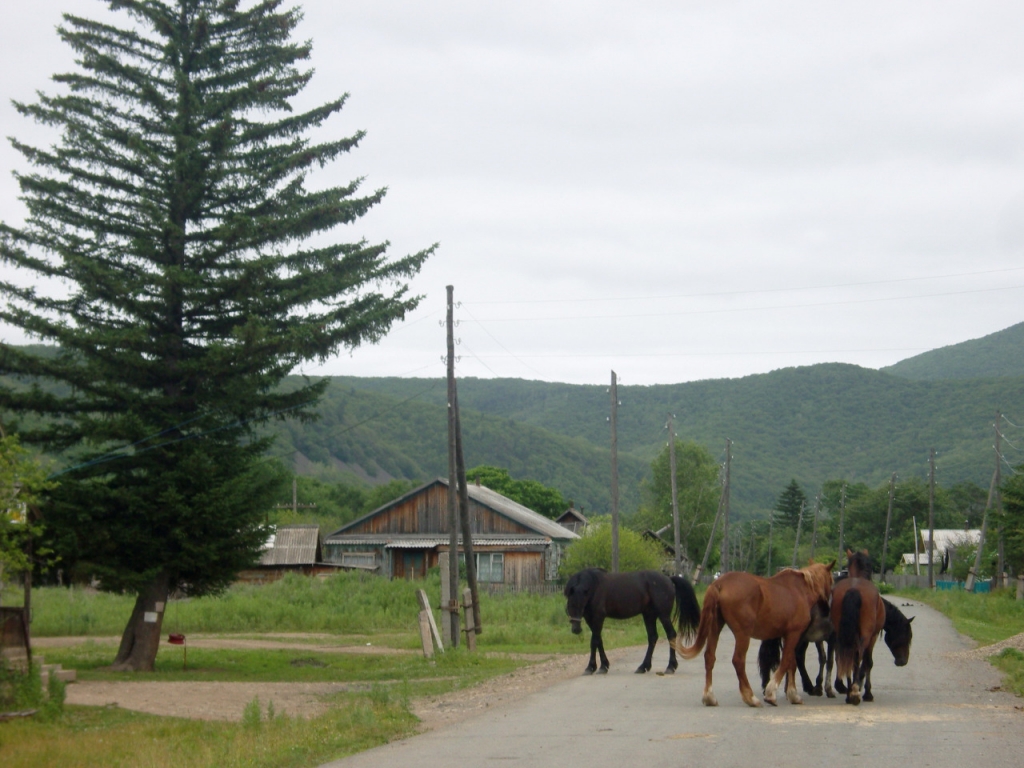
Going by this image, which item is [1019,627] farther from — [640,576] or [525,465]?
[525,465]

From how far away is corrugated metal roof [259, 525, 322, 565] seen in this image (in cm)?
6031

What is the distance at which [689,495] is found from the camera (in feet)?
332

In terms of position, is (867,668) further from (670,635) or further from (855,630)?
(670,635)

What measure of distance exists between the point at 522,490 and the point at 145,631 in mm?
92737

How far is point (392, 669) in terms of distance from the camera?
73.8 feet

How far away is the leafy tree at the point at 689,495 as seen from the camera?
326 feet

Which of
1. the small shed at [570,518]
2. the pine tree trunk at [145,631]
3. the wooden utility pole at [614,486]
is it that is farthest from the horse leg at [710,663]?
the small shed at [570,518]

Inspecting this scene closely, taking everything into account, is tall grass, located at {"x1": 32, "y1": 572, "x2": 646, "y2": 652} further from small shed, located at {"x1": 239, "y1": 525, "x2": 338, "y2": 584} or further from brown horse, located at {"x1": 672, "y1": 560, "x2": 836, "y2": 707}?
brown horse, located at {"x1": 672, "y1": 560, "x2": 836, "y2": 707}

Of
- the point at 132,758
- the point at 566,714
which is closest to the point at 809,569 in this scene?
the point at 566,714

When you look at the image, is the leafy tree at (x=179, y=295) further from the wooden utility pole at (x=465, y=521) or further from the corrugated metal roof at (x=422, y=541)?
the corrugated metal roof at (x=422, y=541)

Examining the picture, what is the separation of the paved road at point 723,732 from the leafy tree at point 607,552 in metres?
30.6

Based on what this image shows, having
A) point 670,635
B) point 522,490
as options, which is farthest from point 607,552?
point 522,490

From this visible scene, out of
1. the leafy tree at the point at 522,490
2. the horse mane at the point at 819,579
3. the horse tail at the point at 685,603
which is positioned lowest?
the horse tail at the point at 685,603

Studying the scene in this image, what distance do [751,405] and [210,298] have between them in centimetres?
17487
